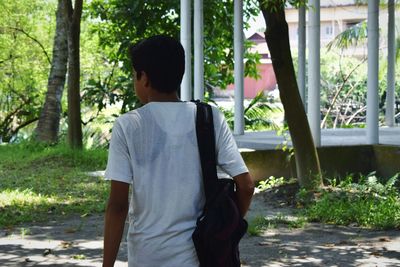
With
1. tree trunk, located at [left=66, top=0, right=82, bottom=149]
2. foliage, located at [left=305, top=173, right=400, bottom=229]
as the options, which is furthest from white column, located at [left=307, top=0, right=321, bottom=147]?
tree trunk, located at [left=66, top=0, right=82, bottom=149]

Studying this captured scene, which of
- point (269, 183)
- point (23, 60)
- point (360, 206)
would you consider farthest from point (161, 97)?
point (23, 60)

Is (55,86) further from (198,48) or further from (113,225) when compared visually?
(113,225)

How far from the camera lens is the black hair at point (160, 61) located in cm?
289

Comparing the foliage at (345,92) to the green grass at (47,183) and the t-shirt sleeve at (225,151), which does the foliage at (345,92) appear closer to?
the green grass at (47,183)

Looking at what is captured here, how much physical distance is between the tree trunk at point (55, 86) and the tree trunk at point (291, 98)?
8933 millimetres

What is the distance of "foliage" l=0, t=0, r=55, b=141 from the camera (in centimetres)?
2650

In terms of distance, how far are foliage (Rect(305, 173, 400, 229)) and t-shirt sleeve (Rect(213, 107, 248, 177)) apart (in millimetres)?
5370

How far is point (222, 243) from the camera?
2770mm

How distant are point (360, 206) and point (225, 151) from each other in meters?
6.04

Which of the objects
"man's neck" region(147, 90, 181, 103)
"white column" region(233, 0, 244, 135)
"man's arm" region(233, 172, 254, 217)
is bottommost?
"man's arm" region(233, 172, 254, 217)

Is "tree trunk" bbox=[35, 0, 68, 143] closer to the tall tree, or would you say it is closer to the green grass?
the green grass

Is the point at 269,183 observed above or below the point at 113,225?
below

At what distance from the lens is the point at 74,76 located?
1592cm

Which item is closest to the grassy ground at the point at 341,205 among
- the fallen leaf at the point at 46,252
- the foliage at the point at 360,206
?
the foliage at the point at 360,206
